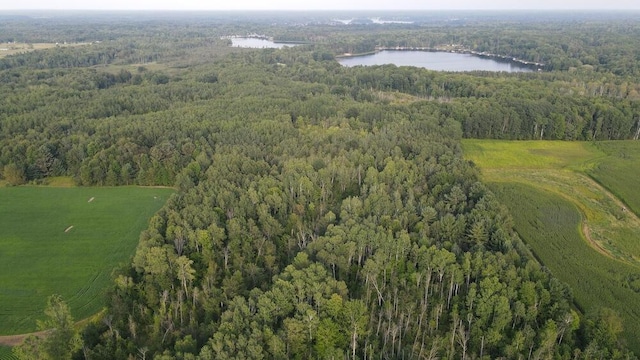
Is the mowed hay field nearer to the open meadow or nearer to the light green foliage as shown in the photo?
the light green foliage

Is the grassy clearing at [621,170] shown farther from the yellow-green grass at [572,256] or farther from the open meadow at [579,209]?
the yellow-green grass at [572,256]

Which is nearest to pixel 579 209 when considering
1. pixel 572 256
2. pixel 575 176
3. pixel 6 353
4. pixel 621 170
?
pixel 572 256

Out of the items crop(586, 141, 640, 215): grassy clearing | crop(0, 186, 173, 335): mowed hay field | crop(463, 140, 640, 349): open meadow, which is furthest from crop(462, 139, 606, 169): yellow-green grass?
crop(0, 186, 173, 335): mowed hay field

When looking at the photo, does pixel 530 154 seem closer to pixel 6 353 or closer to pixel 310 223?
pixel 310 223

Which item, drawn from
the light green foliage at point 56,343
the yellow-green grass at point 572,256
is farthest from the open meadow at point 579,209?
the light green foliage at point 56,343

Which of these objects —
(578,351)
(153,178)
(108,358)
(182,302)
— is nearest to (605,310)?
(578,351)

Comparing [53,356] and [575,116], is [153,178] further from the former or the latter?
[575,116]
